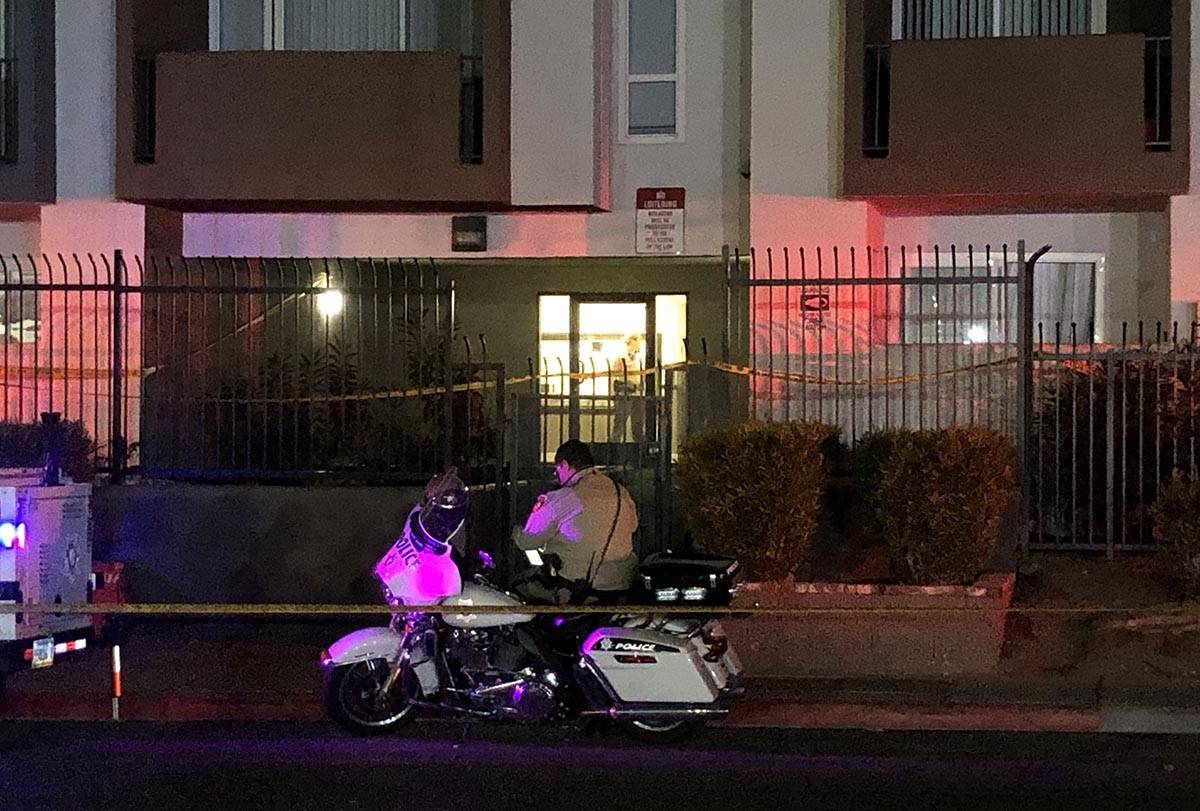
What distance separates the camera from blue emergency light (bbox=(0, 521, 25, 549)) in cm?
946

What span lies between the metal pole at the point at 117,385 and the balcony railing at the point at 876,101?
6776 mm

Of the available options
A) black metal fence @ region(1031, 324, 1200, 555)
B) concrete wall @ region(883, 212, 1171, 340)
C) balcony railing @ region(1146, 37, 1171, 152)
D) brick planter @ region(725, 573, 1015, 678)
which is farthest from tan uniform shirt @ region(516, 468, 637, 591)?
balcony railing @ region(1146, 37, 1171, 152)

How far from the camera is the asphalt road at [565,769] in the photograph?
768cm

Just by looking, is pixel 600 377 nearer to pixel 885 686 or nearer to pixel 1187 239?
pixel 885 686

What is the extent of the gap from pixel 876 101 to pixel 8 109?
27.7ft

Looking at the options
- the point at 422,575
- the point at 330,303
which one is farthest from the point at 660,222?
the point at 422,575

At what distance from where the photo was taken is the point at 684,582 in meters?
8.80

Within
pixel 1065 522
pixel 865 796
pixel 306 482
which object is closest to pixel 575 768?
pixel 865 796

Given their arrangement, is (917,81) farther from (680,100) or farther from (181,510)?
(181,510)

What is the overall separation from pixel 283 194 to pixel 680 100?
3.94m

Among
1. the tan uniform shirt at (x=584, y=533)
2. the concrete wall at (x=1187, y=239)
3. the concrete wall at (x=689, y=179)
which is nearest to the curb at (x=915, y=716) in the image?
the tan uniform shirt at (x=584, y=533)

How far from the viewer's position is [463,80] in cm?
1559

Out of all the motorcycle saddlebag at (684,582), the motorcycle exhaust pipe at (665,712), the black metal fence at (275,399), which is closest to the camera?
the motorcycle exhaust pipe at (665,712)

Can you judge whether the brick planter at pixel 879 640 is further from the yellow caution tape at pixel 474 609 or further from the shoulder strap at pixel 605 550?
the shoulder strap at pixel 605 550
